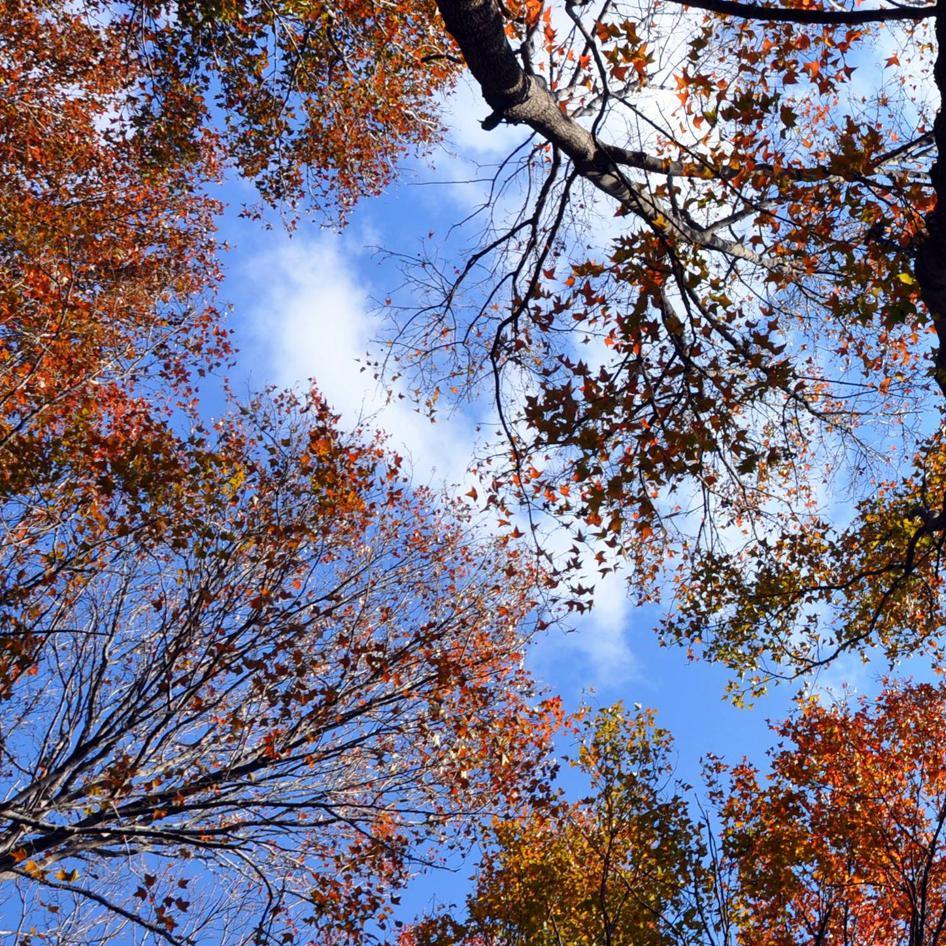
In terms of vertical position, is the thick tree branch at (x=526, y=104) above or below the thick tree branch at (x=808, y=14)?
above

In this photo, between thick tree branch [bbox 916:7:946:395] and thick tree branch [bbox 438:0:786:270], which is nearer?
thick tree branch [bbox 916:7:946:395]

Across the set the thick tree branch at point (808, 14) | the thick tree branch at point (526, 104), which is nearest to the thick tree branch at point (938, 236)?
the thick tree branch at point (808, 14)

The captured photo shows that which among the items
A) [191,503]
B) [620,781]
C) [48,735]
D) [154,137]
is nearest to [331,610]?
[191,503]

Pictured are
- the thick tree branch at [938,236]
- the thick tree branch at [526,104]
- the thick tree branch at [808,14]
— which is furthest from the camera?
the thick tree branch at [526,104]

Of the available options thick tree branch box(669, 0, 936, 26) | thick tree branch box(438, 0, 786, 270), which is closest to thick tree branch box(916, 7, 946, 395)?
thick tree branch box(669, 0, 936, 26)

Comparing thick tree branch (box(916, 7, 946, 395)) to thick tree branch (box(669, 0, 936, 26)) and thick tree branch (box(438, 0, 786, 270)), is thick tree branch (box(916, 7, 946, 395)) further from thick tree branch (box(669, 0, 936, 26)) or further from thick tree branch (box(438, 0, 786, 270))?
thick tree branch (box(438, 0, 786, 270))

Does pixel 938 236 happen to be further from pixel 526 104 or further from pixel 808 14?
pixel 526 104

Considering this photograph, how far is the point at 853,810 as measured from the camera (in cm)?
1238

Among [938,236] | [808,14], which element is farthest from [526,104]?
[938,236]

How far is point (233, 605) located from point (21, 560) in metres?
2.80

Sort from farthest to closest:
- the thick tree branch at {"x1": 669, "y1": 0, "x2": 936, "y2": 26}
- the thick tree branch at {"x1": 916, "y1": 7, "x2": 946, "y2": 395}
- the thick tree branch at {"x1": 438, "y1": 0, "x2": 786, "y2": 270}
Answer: the thick tree branch at {"x1": 438, "y1": 0, "x2": 786, "y2": 270} → the thick tree branch at {"x1": 916, "y1": 7, "x2": 946, "y2": 395} → the thick tree branch at {"x1": 669, "y1": 0, "x2": 936, "y2": 26}

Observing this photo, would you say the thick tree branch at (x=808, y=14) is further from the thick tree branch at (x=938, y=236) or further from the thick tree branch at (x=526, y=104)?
the thick tree branch at (x=526, y=104)

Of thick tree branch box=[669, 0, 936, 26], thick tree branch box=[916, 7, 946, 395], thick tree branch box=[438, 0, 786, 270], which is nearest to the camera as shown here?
thick tree branch box=[669, 0, 936, 26]

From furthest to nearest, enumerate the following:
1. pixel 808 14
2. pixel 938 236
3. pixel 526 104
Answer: pixel 526 104 < pixel 938 236 < pixel 808 14
